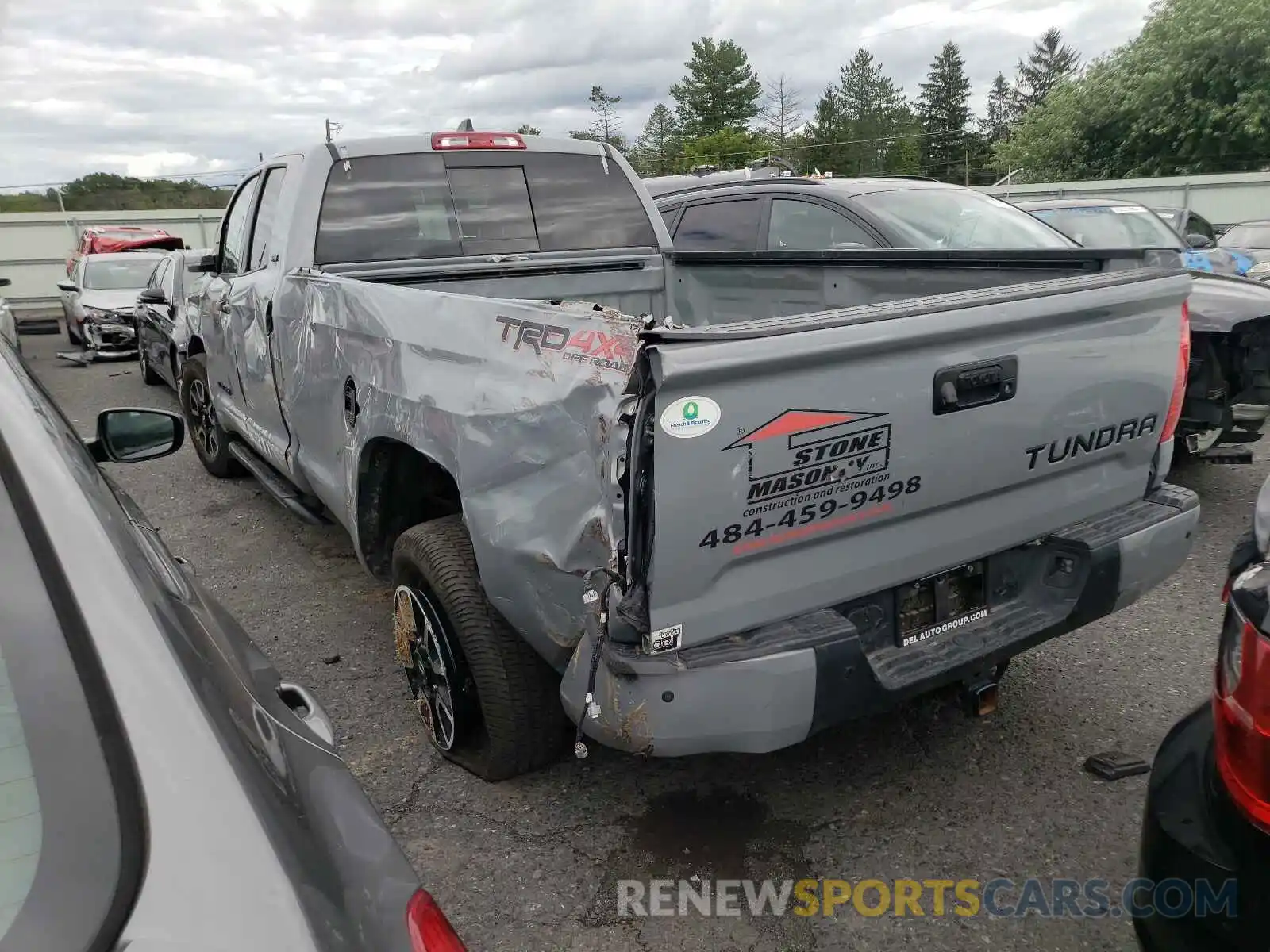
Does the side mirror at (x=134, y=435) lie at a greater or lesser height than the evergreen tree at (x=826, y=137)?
lesser

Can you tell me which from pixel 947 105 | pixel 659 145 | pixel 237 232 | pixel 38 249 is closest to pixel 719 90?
pixel 659 145

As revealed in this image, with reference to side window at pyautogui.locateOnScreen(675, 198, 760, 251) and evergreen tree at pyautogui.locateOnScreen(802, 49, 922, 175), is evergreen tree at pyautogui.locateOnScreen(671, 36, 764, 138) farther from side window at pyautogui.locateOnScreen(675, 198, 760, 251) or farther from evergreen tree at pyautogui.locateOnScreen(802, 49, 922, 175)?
side window at pyautogui.locateOnScreen(675, 198, 760, 251)

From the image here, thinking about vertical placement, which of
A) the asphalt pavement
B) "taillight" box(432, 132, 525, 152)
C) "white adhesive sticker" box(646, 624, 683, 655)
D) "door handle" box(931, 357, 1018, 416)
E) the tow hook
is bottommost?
the asphalt pavement

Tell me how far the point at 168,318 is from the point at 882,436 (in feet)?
25.4

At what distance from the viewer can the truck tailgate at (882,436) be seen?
2.07 metres

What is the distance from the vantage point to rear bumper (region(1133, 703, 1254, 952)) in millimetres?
1515

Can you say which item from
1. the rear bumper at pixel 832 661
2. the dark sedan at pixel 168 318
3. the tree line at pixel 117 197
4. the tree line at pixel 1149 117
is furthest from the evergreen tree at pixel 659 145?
the rear bumper at pixel 832 661

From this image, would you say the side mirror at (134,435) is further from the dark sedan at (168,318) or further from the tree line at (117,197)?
the tree line at (117,197)

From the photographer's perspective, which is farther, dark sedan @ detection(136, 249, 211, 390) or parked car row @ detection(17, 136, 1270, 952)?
dark sedan @ detection(136, 249, 211, 390)

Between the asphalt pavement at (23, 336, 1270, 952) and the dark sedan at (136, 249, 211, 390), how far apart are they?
3398 millimetres

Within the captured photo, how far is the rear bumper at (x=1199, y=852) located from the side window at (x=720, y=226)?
5548 mm

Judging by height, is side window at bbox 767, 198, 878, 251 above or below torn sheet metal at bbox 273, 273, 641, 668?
above

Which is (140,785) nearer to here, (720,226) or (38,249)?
(720,226)

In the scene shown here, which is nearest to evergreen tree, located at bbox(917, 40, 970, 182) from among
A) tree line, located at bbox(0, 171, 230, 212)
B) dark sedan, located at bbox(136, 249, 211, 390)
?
tree line, located at bbox(0, 171, 230, 212)
